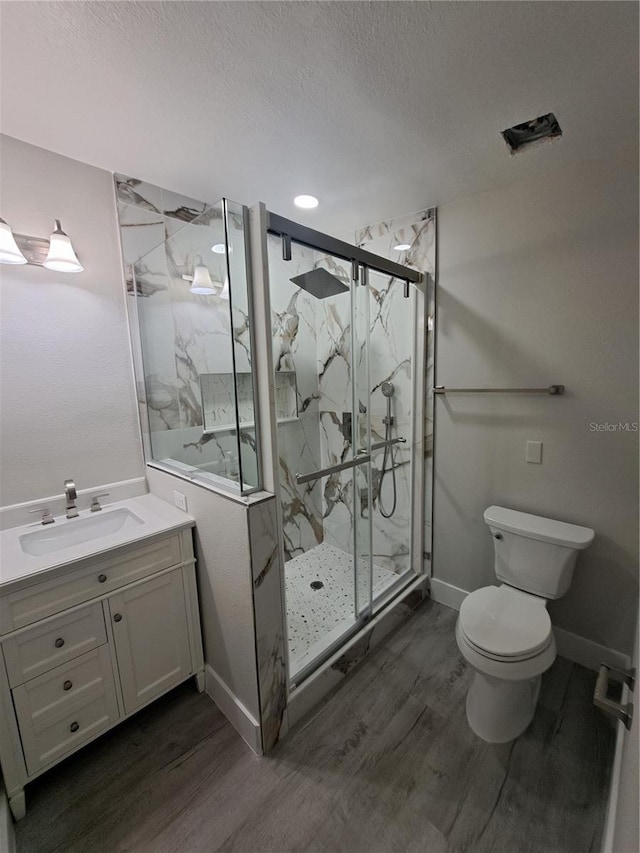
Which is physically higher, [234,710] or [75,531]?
[75,531]

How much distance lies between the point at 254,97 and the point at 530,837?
8.85 ft

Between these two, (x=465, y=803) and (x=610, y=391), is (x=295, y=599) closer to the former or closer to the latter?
(x=465, y=803)

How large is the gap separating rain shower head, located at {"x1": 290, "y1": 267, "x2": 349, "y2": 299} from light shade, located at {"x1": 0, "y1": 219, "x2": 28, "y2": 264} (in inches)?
45.8

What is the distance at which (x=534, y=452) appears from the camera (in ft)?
6.12

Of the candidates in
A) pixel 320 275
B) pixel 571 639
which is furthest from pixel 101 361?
pixel 571 639

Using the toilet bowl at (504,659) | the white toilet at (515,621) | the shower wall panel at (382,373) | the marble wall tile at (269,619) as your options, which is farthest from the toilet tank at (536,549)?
the marble wall tile at (269,619)

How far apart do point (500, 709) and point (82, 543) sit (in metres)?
1.91

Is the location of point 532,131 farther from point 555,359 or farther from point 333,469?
point 333,469

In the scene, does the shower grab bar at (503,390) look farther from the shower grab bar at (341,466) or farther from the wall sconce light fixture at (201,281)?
the wall sconce light fixture at (201,281)

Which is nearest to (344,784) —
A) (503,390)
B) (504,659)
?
(504,659)

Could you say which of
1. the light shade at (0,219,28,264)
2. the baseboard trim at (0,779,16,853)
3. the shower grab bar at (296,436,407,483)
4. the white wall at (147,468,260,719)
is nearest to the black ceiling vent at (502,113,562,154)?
the shower grab bar at (296,436,407,483)

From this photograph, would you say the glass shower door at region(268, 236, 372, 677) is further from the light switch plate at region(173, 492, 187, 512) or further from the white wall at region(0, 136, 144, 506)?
the white wall at region(0, 136, 144, 506)

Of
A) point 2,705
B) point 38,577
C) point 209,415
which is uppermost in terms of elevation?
point 209,415

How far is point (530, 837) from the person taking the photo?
1.17m
